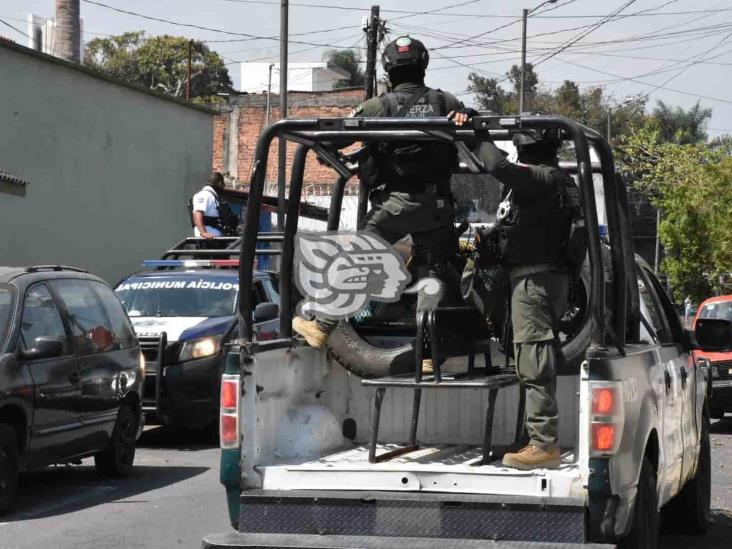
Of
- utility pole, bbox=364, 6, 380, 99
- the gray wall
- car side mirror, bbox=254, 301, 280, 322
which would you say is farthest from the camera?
utility pole, bbox=364, 6, 380, 99

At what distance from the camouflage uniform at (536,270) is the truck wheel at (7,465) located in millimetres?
4186

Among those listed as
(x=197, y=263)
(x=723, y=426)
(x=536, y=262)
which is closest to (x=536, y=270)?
(x=536, y=262)

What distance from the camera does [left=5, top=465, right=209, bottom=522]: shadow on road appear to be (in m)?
9.66

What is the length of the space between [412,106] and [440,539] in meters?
2.40

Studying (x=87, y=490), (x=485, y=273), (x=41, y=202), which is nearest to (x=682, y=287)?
(x=41, y=202)

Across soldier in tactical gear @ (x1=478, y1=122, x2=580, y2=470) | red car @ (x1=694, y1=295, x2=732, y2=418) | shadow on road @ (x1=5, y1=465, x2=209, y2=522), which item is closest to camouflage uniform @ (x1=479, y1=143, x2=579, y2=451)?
soldier in tactical gear @ (x1=478, y1=122, x2=580, y2=470)

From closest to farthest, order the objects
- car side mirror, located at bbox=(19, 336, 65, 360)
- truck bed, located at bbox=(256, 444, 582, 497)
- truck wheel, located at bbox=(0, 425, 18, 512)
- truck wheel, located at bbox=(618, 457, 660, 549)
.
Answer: truck bed, located at bbox=(256, 444, 582, 497) → truck wheel, located at bbox=(618, 457, 660, 549) → truck wheel, located at bbox=(0, 425, 18, 512) → car side mirror, located at bbox=(19, 336, 65, 360)

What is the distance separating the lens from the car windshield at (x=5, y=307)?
31.0ft

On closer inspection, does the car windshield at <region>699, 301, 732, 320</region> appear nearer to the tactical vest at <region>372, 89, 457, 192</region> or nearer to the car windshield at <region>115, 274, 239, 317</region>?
the car windshield at <region>115, 274, 239, 317</region>

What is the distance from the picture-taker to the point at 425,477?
5.95 meters

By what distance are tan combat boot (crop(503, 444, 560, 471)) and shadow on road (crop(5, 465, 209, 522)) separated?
4.37 m

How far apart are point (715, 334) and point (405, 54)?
8.10 ft

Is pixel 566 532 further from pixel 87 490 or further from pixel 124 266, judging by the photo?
pixel 124 266

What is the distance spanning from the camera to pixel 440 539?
5758mm
